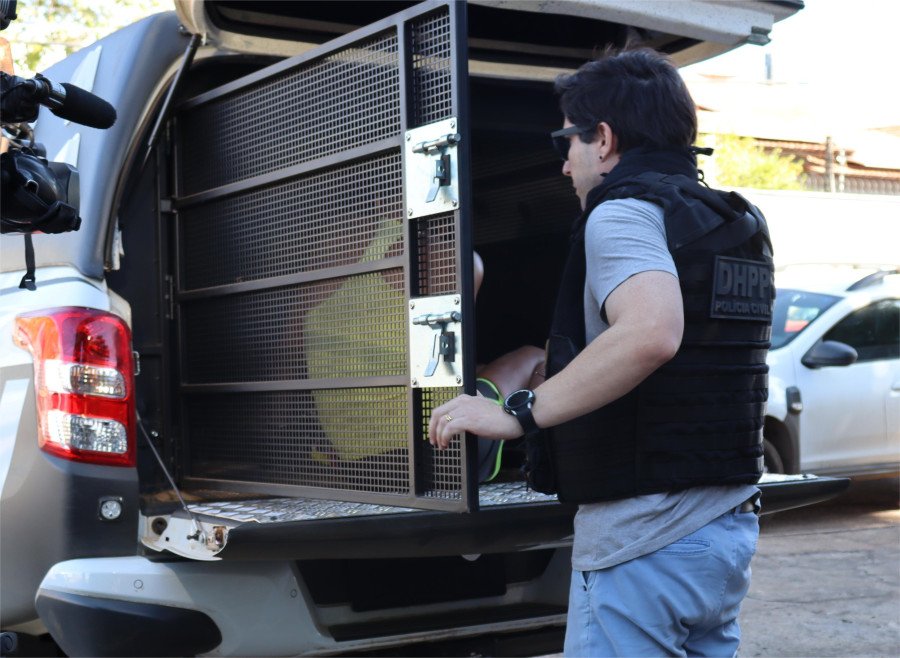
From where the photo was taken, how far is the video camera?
273cm

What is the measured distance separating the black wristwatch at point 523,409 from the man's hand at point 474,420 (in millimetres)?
11

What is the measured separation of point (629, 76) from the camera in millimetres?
2471

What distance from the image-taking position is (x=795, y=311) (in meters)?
8.36

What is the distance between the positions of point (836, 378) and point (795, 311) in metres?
0.58

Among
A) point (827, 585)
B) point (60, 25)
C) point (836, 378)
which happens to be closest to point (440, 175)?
point (827, 585)

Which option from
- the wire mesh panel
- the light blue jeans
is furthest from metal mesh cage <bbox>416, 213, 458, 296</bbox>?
the light blue jeans

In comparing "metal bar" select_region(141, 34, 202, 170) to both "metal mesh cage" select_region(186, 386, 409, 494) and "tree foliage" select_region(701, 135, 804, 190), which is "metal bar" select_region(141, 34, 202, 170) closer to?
"metal mesh cage" select_region(186, 386, 409, 494)

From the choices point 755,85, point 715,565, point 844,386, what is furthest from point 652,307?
point 755,85

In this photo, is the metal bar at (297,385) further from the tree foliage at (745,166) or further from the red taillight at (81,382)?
the tree foliage at (745,166)

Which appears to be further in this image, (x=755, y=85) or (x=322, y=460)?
(x=755, y=85)

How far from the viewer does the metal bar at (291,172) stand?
9.92ft

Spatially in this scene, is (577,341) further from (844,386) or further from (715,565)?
(844,386)

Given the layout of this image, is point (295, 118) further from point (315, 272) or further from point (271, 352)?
point (271, 352)

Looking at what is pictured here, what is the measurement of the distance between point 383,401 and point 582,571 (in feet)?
2.96
